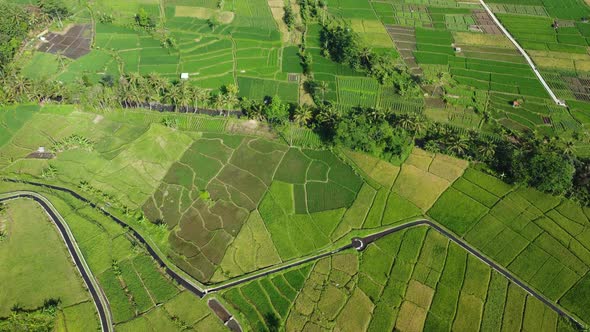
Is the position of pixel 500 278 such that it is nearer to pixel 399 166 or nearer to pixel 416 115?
pixel 399 166

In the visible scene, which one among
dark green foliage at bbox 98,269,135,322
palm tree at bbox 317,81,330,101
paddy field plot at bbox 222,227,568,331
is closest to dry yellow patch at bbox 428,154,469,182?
paddy field plot at bbox 222,227,568,331

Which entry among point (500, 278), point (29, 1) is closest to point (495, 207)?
point (500, 278)

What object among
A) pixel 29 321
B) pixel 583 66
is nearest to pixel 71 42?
pixel 29 321

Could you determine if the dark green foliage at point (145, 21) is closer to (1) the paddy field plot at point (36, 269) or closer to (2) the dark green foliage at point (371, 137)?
(1) the paddy field plot at point (36, 269)

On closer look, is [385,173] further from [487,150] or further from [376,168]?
[487,150]

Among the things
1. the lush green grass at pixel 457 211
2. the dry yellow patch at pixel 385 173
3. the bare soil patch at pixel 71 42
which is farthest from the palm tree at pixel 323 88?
the bare soil patch at pixel 71 42

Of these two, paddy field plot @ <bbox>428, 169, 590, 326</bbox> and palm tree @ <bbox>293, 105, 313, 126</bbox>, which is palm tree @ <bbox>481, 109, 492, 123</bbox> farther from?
palm tree @ <bbox>293, 105, 313, 126</bbox>
